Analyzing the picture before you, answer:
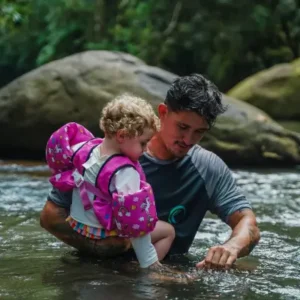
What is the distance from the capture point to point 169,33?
17688 millimetres

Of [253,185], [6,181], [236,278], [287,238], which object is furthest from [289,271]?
[6,181]

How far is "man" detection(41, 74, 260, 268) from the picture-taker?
3.67 meters

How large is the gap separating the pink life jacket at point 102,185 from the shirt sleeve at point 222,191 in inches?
19.1

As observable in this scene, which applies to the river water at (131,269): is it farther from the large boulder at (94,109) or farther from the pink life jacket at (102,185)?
the large boulder at (94,109)

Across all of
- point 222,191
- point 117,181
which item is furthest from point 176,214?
point 117,181

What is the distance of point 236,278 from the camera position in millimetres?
3547

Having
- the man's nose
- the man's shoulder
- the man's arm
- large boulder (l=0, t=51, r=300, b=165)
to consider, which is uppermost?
the man's nose

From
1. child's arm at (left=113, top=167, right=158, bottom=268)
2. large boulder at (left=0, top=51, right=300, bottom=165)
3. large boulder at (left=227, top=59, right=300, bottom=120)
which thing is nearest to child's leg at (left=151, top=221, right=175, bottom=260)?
child's arm at (left=113, top=167, right=158, bottom=268)

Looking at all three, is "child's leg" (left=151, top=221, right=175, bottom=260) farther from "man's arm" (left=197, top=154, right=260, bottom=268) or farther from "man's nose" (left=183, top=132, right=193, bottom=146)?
"man's nose" (left=183, top=132, right=193, bottom=146)

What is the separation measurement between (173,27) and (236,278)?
14377 mm

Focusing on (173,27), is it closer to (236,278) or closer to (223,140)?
(223,140)

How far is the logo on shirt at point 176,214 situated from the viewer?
12.7 ft

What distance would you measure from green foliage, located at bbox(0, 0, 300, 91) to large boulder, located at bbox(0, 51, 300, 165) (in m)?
5.21

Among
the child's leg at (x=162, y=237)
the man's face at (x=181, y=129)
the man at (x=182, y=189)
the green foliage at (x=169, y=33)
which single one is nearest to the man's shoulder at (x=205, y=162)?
the man at (x=182, y=189)
